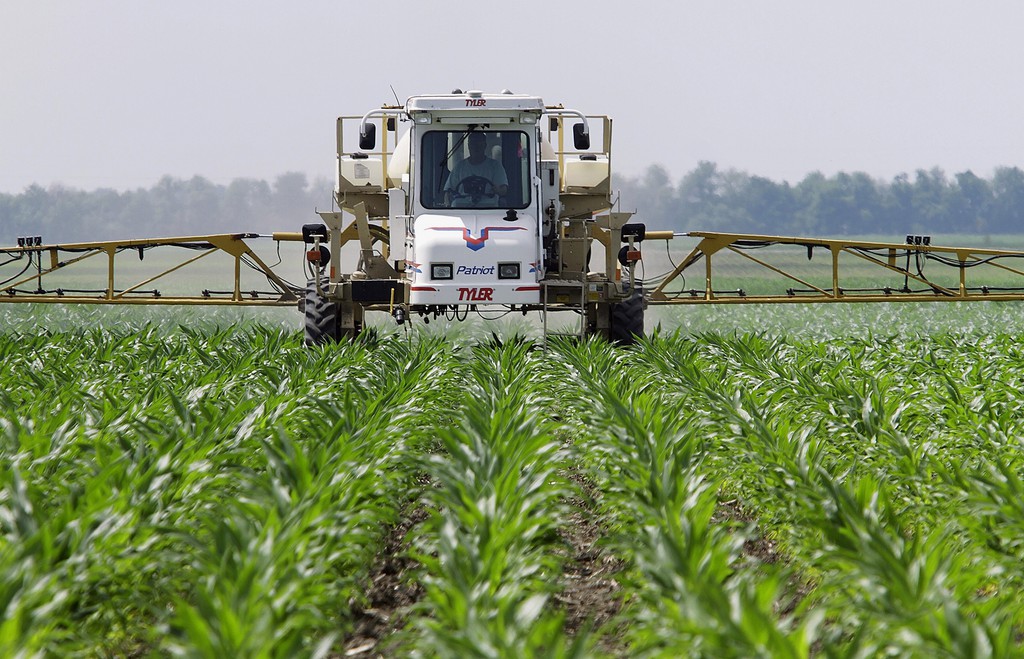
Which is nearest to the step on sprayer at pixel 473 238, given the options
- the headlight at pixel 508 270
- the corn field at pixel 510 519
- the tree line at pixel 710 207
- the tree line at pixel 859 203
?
the headlight at pixel 508 270

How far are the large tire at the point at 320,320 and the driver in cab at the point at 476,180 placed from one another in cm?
166

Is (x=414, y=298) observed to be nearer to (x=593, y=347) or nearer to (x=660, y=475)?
(x=593, y=347)

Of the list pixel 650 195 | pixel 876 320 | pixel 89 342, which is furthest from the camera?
pixel 650 195

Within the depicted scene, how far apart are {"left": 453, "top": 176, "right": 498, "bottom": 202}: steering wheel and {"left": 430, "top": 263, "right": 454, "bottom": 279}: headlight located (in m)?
0.93

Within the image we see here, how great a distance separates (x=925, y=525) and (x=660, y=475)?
1303 mm

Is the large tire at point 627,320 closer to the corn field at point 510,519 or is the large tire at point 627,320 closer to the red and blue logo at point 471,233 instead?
the red and blue logo at point 471,233

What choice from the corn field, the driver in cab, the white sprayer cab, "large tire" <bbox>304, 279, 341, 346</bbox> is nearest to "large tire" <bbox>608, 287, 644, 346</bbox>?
the white sprayer cab

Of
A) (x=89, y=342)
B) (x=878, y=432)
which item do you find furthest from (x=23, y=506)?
(x=89, y=342)

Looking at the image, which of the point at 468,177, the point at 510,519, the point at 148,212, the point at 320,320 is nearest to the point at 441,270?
the point at 468,177

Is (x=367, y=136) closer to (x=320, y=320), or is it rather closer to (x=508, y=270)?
(x=508, y=270)

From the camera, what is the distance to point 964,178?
9275 centimetres

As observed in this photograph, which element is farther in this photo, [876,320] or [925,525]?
[876,320]

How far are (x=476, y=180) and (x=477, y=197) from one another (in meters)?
0.19

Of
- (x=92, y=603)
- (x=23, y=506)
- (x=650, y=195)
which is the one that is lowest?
(x=92, y=603)
